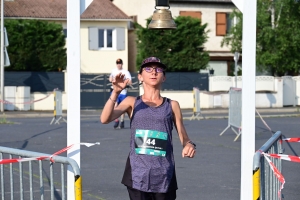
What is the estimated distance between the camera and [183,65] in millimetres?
42719

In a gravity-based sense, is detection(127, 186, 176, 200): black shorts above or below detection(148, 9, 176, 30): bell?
below

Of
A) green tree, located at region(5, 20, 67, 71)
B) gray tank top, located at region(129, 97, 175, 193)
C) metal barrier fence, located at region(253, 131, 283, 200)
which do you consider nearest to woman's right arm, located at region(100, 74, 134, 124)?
gray tank top, located at region(129, 97, 175, 193)

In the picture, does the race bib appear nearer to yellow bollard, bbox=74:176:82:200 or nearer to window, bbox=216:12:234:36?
yellow bollard, bbox=74:176:82:200

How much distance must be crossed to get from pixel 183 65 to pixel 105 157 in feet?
93.8

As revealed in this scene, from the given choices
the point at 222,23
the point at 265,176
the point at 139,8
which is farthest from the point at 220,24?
the point at 265,176

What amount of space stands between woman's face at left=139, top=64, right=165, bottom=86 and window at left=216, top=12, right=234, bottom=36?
47264mm

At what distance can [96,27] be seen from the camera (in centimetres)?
4719

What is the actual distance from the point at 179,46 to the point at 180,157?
29.2 meters

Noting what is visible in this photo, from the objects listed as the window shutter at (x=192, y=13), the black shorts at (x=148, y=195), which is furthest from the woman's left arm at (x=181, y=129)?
the window shutter at (x=192, y=13)

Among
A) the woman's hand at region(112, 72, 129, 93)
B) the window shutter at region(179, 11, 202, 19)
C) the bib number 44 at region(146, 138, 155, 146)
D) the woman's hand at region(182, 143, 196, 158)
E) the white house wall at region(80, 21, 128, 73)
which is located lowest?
the woman's hand at region(182, 143, 196, 158)

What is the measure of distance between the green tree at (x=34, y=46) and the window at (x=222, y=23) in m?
15.2

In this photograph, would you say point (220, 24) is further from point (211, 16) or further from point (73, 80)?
point (73, 80)

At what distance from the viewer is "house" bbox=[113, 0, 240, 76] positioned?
51719mm

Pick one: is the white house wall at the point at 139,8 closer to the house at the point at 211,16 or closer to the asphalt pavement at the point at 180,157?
the house at the point at 211,16
